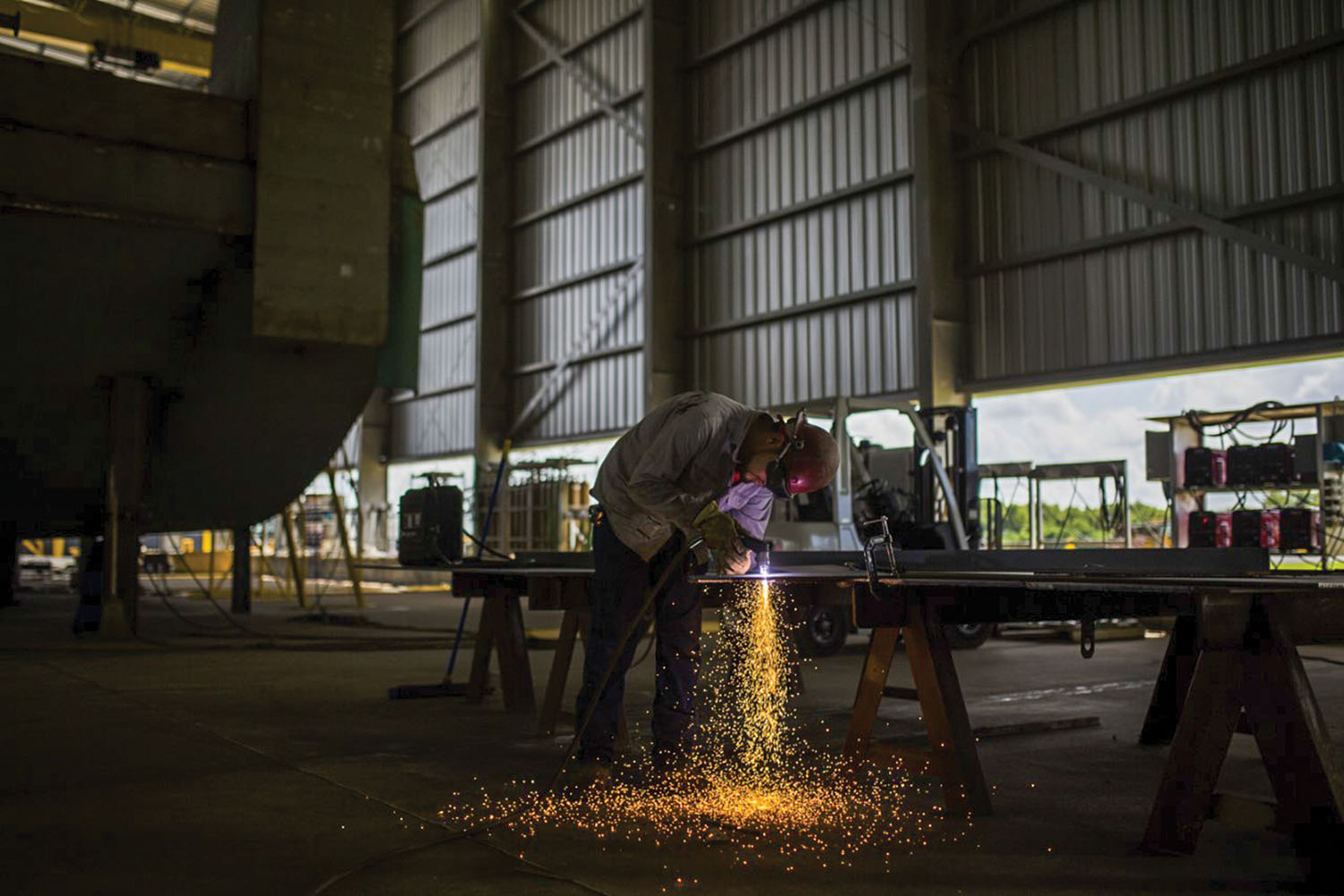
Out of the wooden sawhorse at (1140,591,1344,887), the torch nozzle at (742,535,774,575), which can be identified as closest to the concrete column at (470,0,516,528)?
the torch nozzle at (742,535,774,575)

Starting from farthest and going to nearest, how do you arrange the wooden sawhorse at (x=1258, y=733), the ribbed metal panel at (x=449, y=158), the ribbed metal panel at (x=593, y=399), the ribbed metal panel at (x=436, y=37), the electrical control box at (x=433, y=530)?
1. the ribbed metal panel at (x=436, y=37)
2. the ribbed metal panel at (x=449, y=158)
3. the ribbed metal panel at (x=593, y=399)
4. the electrical control box at (x=433, y=530)
5. the wooden sawhorse at (x=1258, y=733)

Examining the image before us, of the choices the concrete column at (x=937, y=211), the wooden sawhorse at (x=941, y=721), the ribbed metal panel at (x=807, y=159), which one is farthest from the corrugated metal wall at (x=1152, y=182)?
the wooden sawhorse at (x=941, y=721)

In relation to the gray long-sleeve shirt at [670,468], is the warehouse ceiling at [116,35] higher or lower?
higher

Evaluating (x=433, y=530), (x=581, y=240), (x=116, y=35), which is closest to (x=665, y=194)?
(x=581, y=240)

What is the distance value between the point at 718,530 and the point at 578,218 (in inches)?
754

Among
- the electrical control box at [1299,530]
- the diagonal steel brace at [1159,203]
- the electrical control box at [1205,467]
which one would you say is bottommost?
the electrical control box at [1299,530]

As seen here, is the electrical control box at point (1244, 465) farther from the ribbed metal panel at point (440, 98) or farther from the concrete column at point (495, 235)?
the ribbed metal panel at point (440, 98)

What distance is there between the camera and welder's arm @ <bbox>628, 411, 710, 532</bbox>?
3.91m

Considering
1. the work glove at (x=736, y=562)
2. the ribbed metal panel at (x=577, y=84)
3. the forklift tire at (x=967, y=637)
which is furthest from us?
the ribbed metal panel at (x=577, y=84)

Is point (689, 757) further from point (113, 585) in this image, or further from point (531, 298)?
point (531, 298)

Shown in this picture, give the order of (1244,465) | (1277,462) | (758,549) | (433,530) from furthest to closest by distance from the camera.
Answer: (1244,465), (1277,462), (433,530), (758,549)

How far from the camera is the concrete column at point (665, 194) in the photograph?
773 inches

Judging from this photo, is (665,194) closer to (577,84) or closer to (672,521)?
(577,84)

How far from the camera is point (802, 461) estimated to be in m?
4.01
